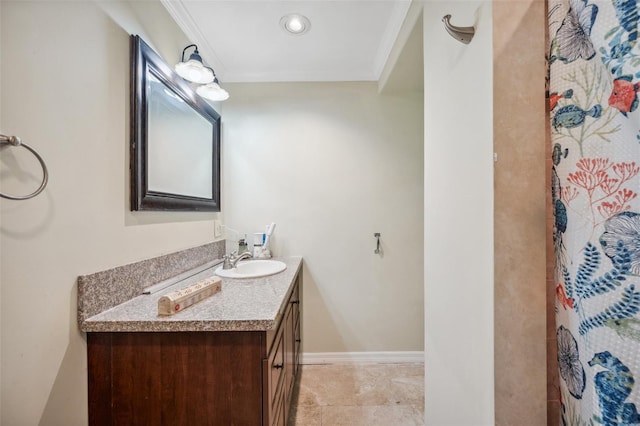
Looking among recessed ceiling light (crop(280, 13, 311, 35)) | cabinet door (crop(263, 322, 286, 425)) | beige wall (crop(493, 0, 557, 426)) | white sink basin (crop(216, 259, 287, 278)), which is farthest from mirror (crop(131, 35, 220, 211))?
beige wall (crop(493, 0, 557, 426))

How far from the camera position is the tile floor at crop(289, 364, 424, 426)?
1.46m

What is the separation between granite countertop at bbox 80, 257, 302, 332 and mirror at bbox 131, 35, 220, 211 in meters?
0.43

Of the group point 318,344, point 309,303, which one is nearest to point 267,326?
point 309,303

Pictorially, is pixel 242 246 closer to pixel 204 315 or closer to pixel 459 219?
pixel 204 315

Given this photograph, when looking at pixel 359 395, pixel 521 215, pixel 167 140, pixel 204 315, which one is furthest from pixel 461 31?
pixel 359 395

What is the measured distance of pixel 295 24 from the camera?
1465 millimetres

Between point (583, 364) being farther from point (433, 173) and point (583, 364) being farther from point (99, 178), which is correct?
point (99, 178)

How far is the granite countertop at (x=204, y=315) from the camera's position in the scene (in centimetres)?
80

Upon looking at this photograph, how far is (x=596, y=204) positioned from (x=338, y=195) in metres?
1.59

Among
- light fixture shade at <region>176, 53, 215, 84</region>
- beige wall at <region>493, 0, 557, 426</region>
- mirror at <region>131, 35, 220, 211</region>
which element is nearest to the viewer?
beige wall at <region>493, 0, 557, 426</region>

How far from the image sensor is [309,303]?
79.1 inches

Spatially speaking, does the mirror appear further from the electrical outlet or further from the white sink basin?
the white sink basin

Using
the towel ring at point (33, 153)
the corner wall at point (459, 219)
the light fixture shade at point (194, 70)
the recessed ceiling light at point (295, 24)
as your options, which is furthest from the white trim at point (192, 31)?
the corner wall at point (459, 219)

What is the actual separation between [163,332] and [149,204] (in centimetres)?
59
